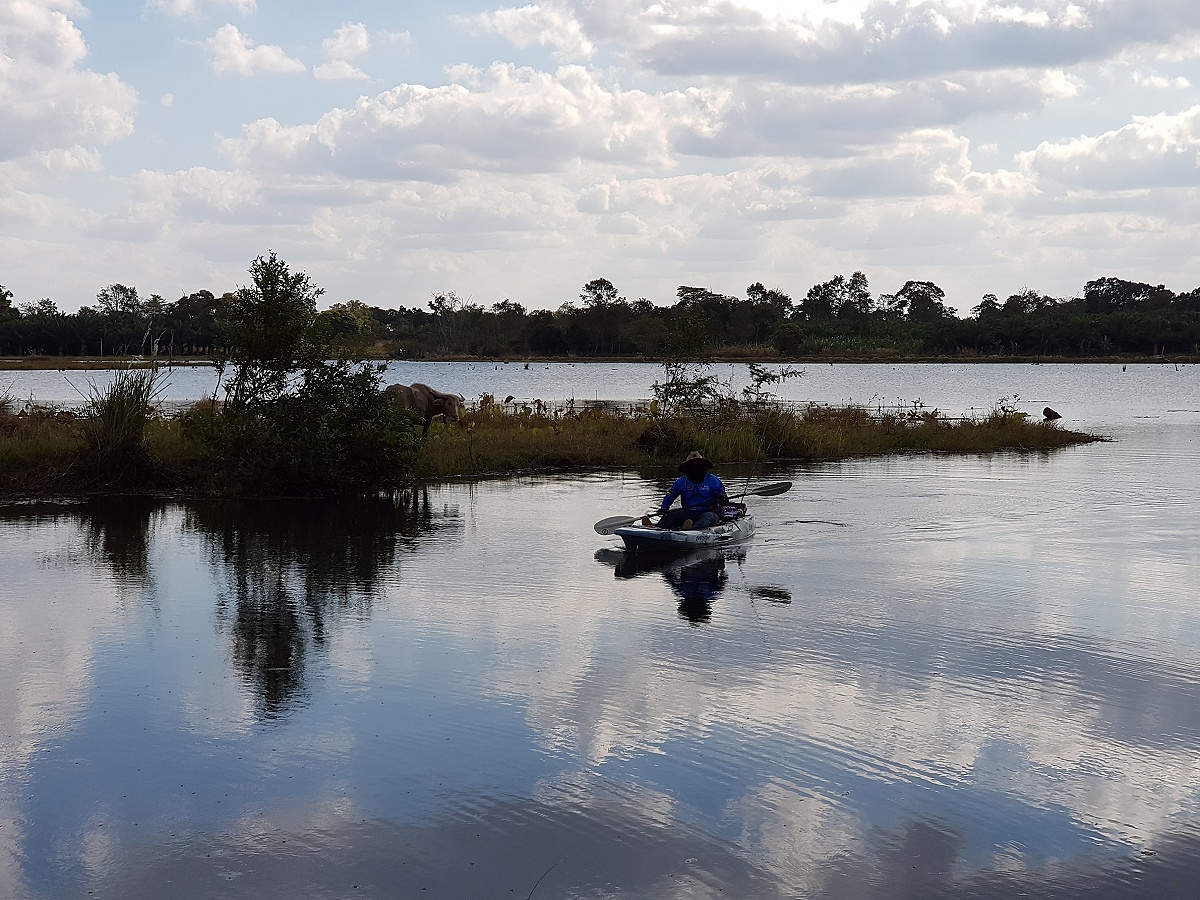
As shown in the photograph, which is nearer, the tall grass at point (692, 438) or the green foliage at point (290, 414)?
the green foliage at point (290, 414)

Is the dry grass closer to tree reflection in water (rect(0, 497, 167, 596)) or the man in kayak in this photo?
tree reflection in water (rect(0, 497, 167, 596))

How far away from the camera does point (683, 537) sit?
16219mm

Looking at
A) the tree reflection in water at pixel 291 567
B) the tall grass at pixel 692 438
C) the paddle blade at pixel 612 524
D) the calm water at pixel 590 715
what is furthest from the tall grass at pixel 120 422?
the paddle blade at pixel 612 524

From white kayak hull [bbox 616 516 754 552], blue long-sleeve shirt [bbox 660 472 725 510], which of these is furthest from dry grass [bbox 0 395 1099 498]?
white kayak hull [bbox 616 516 754 552]

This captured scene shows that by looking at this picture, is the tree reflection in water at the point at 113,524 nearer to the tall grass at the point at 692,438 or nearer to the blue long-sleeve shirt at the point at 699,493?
the tall grass at the point at 692,438

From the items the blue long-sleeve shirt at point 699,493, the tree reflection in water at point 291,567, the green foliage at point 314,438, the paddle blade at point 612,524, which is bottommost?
the tree reflection in water at point 291,567

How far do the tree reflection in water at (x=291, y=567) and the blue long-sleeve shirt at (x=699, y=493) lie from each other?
3.70 m

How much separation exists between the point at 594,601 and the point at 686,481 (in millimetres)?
4485

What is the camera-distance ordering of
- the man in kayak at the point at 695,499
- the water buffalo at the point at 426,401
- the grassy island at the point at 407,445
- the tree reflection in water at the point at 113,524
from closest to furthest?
the tree reflection in water at the point at 113,524 < the man in kayak at the point at 695,499 < the grassy island at the point at 407,445 < the water buffalo at the point at 426,401

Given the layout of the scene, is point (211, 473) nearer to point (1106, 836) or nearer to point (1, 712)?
point (1, 712)

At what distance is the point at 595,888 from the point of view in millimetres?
6297

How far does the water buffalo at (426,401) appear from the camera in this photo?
85.7 ft

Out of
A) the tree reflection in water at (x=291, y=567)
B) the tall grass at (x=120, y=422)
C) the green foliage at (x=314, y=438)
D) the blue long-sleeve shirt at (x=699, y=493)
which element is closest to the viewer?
the tree reflection in water at (x=291, y=567)

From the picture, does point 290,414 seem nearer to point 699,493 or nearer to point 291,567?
point 291,567
